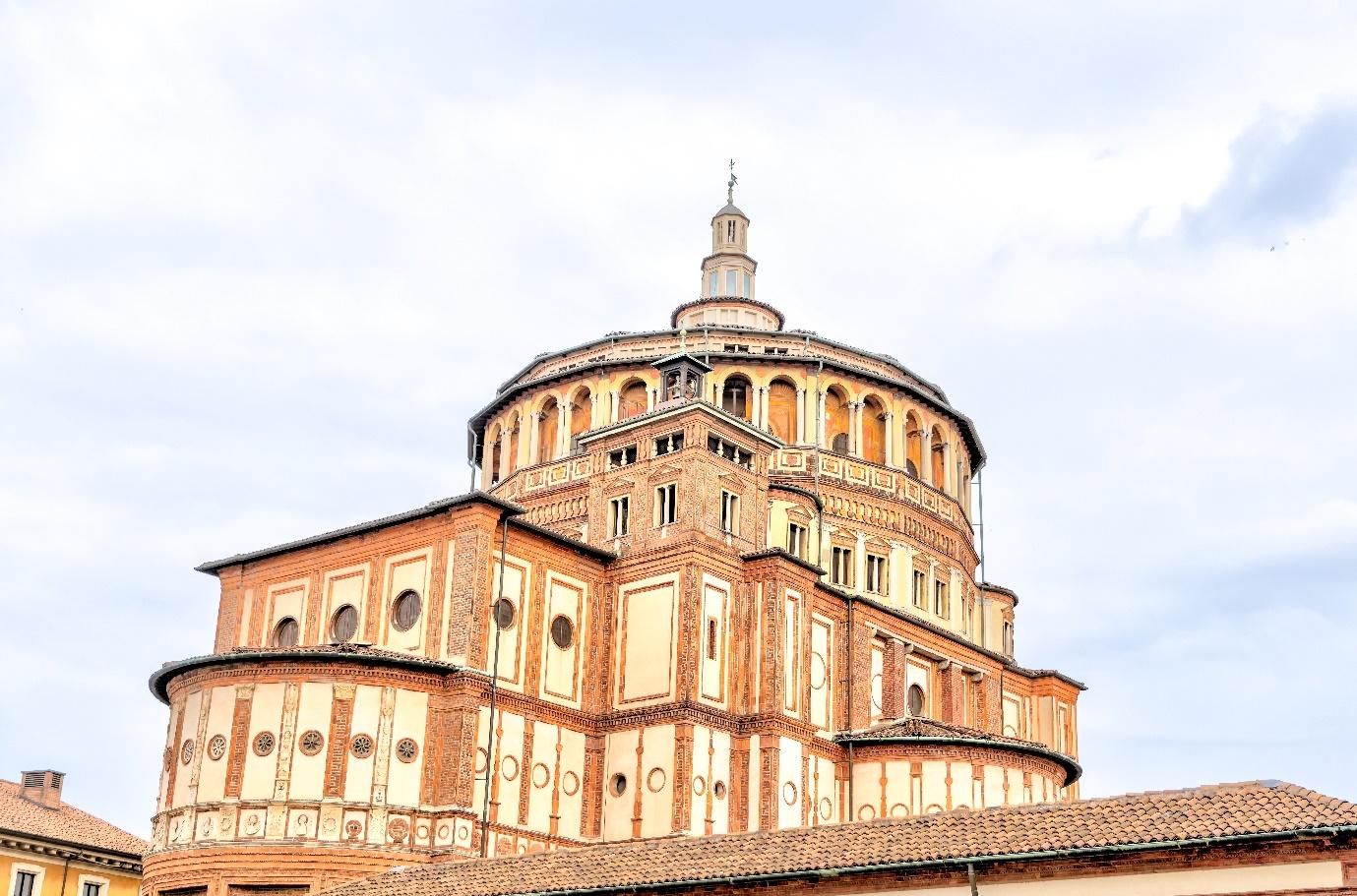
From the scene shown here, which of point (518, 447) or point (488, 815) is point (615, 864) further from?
point (518, 447)

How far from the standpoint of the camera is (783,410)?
167ft

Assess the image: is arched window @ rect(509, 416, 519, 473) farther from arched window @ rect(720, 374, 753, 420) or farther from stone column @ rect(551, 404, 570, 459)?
arched window @ rect(720, 374, 753, 420)

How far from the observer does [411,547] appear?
125ft

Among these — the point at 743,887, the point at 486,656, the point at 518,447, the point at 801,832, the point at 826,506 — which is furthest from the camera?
the point at 518,447

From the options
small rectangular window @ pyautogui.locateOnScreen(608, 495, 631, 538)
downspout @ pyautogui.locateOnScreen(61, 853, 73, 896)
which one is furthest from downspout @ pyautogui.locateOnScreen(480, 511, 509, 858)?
downspout @ pyautogui.locateOnScreen(61, 853, 73, 896)

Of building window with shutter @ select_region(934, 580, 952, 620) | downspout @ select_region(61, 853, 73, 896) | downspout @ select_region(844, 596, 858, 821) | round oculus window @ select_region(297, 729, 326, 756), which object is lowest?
downspout @ select_region(61, 853, 73, 896)

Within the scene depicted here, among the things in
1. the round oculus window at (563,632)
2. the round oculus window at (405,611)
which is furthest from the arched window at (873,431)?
the round oculus window at (405,611)

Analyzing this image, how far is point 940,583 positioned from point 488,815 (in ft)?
68.1

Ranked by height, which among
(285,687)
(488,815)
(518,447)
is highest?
(518,447)

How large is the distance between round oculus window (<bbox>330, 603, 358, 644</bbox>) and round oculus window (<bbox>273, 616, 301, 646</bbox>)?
123 cm

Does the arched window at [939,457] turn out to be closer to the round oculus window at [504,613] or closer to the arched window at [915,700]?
the arched window at [915,700]

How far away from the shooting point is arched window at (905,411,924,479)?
52.8 meters

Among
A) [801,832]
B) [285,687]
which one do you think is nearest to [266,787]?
[285,687]

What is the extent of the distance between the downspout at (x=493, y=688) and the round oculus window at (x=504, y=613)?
0.11ft
